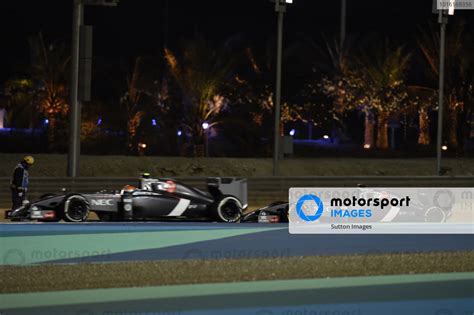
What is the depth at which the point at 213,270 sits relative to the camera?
36.1 ft

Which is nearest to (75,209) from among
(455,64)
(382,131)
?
(455,64)

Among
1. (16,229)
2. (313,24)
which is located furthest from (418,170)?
(313,24)

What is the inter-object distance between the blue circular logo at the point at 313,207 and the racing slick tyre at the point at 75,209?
4.23 meters

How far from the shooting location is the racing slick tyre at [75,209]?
54.2 feet

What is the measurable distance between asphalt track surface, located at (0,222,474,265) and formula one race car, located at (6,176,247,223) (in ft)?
8.58

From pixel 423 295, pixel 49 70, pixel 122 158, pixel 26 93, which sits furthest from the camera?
pixel 26 93

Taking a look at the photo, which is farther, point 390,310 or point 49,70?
point 49,70

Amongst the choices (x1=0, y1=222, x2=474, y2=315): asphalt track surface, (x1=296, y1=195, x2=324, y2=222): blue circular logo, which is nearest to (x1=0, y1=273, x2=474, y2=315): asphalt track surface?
(x1=0, y1=222, x2=474, y2=315): asphalt track surface

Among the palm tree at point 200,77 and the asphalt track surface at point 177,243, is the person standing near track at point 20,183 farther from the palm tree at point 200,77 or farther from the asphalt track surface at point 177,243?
the palm tree at point 200,77

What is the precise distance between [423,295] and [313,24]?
69108 millimetres

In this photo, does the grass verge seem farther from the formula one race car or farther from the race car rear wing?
the race car rear wing

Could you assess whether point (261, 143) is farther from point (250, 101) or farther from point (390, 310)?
point (390, 310)

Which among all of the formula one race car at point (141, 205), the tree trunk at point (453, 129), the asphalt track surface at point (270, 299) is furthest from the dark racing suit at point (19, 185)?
the tree trunk at point (453, 129)

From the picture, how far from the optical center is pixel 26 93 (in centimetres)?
4094
